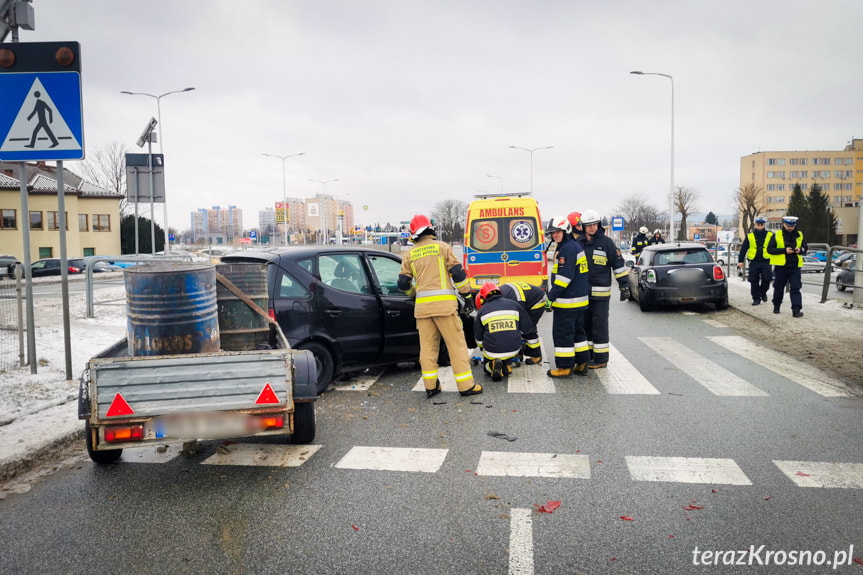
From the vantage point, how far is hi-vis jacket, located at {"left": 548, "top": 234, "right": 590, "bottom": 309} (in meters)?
7.58

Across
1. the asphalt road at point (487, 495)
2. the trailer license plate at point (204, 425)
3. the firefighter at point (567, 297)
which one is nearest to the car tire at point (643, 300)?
the firefighter at point (567, 297)

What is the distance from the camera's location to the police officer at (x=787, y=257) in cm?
1180

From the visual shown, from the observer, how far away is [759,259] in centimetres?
1290

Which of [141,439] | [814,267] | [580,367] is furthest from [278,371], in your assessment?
[814,267]

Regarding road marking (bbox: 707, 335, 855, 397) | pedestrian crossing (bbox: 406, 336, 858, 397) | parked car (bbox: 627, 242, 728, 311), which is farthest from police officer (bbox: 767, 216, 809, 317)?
pedestrian crossing (bbox: 406, 336, 858, 397)

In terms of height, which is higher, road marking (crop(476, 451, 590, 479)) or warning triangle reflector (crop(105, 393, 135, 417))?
warning triangle reflector (crop(105, 393, 135, 417))

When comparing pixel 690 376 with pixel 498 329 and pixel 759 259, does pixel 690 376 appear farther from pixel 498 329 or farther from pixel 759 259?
pixel 759 259

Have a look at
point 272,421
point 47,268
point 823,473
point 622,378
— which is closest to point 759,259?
point 622,378

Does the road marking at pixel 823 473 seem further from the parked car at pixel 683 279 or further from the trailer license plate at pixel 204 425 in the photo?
the parked car at pixel 683 279

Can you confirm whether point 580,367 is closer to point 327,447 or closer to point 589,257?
point 589,257

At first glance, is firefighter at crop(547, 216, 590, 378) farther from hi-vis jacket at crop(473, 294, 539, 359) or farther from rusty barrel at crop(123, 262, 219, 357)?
rusty barrel at crop(123, 262, 219, 357)

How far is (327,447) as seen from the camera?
5129 mm

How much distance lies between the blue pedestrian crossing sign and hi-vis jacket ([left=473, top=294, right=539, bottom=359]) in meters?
4.73

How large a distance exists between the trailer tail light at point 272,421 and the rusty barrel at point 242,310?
4.37 ft
